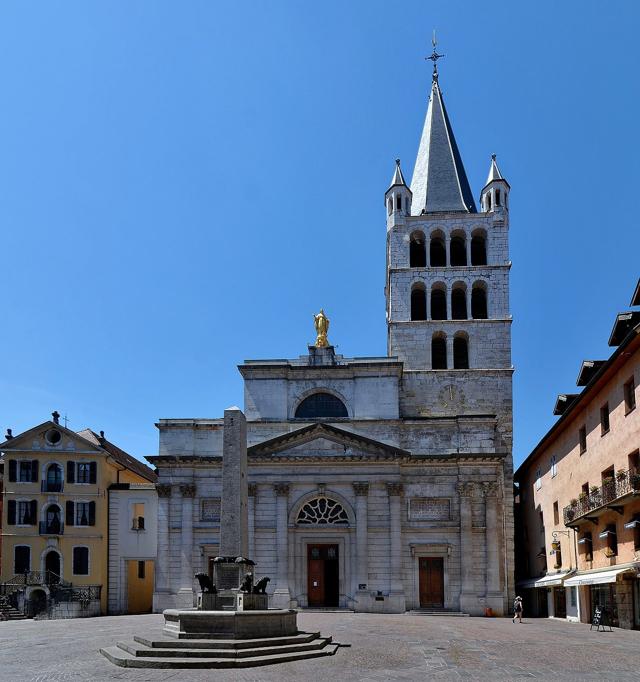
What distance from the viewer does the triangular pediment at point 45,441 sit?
173ft

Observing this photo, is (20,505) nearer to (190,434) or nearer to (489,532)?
(190,434)

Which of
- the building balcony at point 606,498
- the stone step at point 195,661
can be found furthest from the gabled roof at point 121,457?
the stone step at point 195,661

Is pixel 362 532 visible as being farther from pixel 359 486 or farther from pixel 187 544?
pixel 187 544

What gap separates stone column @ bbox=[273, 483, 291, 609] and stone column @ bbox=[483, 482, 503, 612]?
1112 cm

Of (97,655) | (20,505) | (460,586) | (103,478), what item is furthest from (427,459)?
(97,655)

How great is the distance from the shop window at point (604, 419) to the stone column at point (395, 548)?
1680 centimetres

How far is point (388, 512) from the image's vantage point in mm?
50438

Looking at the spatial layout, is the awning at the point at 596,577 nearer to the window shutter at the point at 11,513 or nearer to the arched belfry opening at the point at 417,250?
the arched belfry opening at the point at 417,250

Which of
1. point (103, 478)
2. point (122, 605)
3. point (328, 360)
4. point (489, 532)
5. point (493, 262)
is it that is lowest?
point (122, 605)

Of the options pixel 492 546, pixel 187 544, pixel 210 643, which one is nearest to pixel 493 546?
pixel 492 546

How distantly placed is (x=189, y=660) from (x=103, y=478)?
34725 millimetres

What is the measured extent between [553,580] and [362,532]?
11359 millimetres

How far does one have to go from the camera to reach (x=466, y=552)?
4969 cm

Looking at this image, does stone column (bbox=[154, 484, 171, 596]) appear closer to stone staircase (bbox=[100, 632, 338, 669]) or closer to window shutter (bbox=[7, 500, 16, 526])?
window shutter (bbox=[7, 500, 16, 526])
